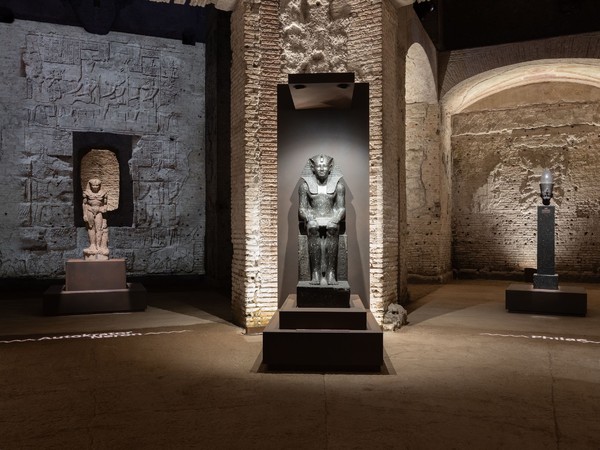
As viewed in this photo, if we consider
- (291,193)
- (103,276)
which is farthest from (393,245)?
(103,276)

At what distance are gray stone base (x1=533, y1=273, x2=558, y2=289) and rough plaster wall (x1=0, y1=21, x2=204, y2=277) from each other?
298 inches

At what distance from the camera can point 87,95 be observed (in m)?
11.8

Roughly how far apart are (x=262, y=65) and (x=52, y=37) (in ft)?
22.9

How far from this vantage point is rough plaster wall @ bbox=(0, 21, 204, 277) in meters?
11.3

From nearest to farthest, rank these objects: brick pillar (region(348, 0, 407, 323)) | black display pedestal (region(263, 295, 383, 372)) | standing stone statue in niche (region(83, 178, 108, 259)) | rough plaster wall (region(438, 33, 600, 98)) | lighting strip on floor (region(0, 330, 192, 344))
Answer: black display pedestal (region(263, 295, 383, 372)), lighting strip on floor (region(0, 330, 192, 344)), brick pillar (region(348, 0, 407, 323)), standing stone statue in niche (region(83, 178, 108, 259)), rough plaster wall (region(438, 33, 600, 98))

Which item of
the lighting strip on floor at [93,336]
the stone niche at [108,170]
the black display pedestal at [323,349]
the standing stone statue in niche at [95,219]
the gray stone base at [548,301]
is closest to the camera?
the black display pedestal at [323,349]

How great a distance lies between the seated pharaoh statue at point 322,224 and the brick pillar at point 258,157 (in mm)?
964

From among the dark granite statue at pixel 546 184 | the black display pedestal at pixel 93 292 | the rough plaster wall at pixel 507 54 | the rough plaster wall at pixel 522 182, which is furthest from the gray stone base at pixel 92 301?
the rough plaster wall at pixel 522 182

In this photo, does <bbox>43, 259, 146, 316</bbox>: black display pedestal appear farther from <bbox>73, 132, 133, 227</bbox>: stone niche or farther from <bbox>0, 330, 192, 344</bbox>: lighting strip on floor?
<bbox>73, 132, 133, 227</bbox>: stone niche

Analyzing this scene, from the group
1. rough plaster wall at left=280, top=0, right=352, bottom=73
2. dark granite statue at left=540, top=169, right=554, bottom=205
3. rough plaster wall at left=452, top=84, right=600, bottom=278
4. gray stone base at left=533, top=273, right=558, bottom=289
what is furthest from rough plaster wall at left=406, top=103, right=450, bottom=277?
rough plaster wall at left=280, top=0, right=352, bottom=73

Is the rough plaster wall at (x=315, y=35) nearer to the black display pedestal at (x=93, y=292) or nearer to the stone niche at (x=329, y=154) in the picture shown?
the stone niche at (x=329, y=154)

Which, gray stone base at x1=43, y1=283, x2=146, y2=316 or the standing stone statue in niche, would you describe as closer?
gray stone base at x1=43, y1=283, x2=146, y2=316

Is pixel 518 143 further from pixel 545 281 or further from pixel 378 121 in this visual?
pixel 378 121

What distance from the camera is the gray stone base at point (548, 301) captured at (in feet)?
26.1
